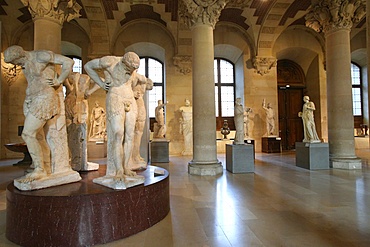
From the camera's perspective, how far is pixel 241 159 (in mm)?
7609

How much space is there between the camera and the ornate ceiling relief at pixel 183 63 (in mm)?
14133

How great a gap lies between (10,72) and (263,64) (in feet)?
46.3

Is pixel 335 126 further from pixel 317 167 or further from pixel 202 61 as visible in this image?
pixel 202 61

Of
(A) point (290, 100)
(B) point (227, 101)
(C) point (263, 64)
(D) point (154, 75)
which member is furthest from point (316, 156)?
(D) point (154, 75)

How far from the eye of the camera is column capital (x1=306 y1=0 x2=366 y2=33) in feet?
28.0

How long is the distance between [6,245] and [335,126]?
9424 mm

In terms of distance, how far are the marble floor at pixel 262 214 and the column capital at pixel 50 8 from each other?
510cm

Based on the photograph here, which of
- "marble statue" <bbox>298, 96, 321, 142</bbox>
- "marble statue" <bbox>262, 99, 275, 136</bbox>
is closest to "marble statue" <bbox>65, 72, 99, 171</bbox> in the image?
"marble statue" <bbox>298, 96, 321, 142</bbox>

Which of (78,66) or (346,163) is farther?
(78,66)

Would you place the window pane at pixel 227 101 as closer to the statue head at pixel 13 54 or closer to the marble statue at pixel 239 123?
the marble statue at pixel 239 123

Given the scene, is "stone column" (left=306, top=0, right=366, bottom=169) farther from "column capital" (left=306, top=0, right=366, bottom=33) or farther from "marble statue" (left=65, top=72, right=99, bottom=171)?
"marble statue" (left=65, top=72, right=99, bottom=171)

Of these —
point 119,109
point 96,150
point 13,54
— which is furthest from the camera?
point 96,150

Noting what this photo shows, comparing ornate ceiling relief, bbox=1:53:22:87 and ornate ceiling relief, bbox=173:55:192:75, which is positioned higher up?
ornate ceiling relief, bbox=173:55:192:75

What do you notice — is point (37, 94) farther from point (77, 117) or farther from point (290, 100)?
point (290, 100)
